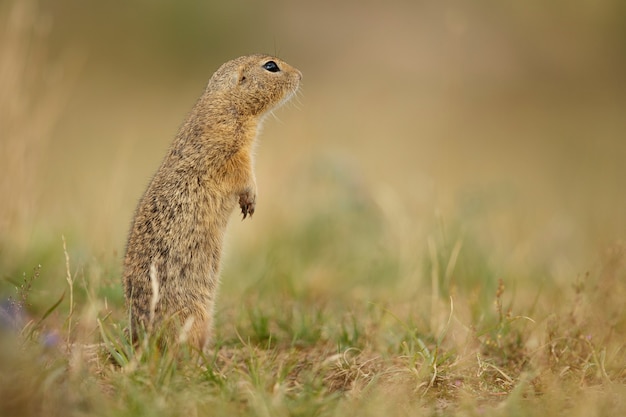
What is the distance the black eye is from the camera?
16.1ft

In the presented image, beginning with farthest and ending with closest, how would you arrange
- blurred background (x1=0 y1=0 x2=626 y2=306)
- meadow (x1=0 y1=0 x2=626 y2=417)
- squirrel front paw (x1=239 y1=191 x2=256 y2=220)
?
blurred background (x1=0 y1=0 x2=626 y2=306) → squirrel front paw (x1=239 y1=191 x2=256 y2=220) → meadow (x1=0 y1=0 x2=626 y2=417)

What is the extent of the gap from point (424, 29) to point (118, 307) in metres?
14.3

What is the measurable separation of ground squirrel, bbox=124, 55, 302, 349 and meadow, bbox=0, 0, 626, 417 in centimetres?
21

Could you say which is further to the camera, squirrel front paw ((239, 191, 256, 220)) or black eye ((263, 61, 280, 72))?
black eye ((263, 61, 280, 72))

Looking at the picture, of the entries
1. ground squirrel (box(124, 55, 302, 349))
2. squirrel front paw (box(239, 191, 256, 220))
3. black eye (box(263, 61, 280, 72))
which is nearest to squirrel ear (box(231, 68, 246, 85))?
ground squirrel (box(124, 55, 302, 349))

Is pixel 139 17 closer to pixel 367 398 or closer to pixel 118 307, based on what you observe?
pixel 118 307

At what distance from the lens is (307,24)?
18875 millimetres

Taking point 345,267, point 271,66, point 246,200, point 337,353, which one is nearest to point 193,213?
point 246,200

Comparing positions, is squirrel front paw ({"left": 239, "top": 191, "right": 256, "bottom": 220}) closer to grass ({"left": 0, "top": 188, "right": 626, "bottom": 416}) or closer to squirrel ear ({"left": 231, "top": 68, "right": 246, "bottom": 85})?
grass ({"left": 0, "top": 188, "right": 626, "bottom": 416})

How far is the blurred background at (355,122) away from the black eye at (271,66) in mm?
362

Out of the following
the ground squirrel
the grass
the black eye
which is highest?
the black eye

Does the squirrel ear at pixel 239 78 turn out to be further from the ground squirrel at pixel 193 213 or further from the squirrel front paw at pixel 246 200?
the squirrel front paw at pixel 246 200

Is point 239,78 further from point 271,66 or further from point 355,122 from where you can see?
point 355,122

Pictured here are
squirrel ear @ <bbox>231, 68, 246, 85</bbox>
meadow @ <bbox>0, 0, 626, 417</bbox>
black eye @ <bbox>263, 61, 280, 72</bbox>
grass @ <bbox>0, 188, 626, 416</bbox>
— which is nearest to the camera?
grass @ <bbox>0, 188, 626, 416</bbox>
